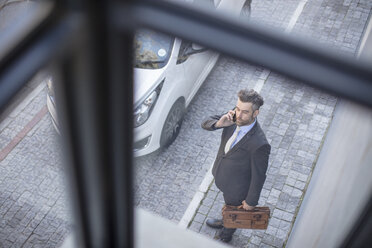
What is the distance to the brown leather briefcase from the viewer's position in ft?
15.0

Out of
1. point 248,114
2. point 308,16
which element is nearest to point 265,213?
point 248,114

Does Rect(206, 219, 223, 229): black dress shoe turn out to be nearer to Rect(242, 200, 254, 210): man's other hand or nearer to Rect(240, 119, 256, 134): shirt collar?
Rect(242, 200, 254, 210): man's other hand

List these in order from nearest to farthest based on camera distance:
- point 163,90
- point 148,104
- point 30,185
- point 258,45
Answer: point 258,45, point 148,104, point 163,90, point 30,185

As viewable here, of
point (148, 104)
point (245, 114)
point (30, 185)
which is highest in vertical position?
point (245, 114)

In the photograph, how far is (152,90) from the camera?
4.69 meters

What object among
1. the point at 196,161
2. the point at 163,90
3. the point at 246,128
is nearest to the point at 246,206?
the point at 246,128

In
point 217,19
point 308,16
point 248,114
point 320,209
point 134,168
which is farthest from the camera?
point 308,16

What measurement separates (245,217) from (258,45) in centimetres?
435

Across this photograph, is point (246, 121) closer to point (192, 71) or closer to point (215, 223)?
point (215, 223)

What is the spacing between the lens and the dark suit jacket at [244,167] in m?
4.09

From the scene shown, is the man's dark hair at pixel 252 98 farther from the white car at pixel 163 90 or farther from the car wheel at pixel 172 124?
the car wheel at pixel 172 124

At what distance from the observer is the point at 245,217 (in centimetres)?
459

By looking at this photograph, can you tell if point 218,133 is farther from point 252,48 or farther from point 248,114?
point 252,48

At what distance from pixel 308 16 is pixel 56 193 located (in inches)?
153
